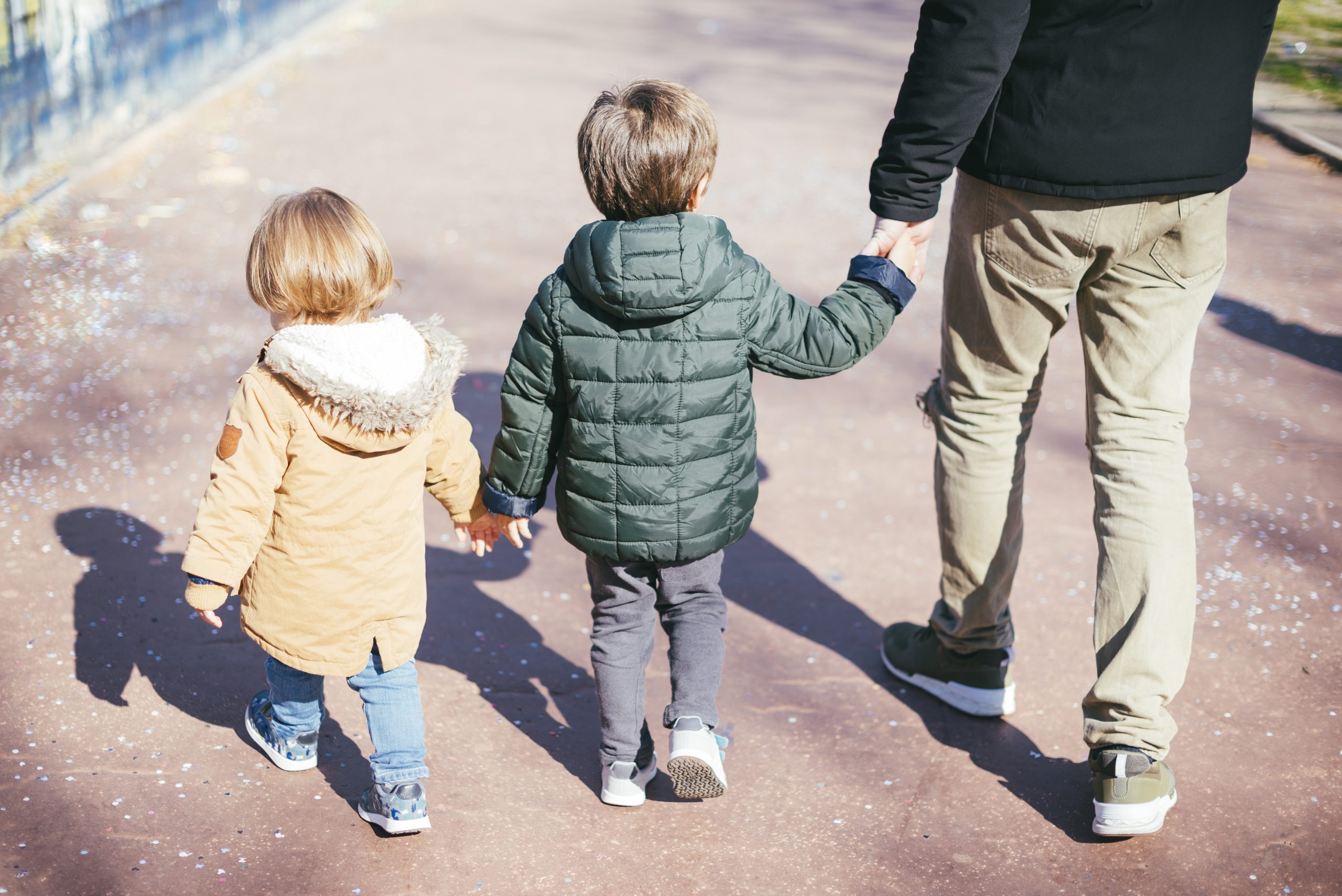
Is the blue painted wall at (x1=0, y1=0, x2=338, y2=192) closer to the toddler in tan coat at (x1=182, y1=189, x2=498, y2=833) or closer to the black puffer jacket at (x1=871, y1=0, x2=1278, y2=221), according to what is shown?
the toddler in tan coat at (x1=182, y1=189, x2=498, y2=833)

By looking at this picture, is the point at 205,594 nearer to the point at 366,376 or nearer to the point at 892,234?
the point at 366,376

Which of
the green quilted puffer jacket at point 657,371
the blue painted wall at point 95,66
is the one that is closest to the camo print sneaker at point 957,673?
the green quilted puffer jacket at point 657,371

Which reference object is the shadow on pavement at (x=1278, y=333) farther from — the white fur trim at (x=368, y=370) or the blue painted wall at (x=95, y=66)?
the blue painted wall at (x=95, y=66)

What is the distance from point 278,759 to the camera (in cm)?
262

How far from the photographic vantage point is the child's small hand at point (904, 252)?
2.53 metres

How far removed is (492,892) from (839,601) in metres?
1.45

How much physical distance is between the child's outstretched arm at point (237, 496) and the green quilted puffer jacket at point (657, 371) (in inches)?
17.6

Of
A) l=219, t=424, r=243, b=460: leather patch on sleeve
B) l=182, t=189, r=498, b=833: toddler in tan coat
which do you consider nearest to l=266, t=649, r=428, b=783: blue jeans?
l=182, t=189, r=498, b=833: toddler in tan coat

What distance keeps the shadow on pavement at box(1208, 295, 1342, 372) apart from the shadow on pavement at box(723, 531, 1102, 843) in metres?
2.72

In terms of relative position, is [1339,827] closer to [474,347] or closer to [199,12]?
[474,347]

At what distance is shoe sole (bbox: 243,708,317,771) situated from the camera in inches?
103

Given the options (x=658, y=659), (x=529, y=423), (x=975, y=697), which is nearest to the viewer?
(x=529, y=423)

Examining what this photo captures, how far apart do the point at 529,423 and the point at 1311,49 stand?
10.4m

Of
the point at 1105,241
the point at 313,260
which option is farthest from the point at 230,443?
the point at 1105,241
